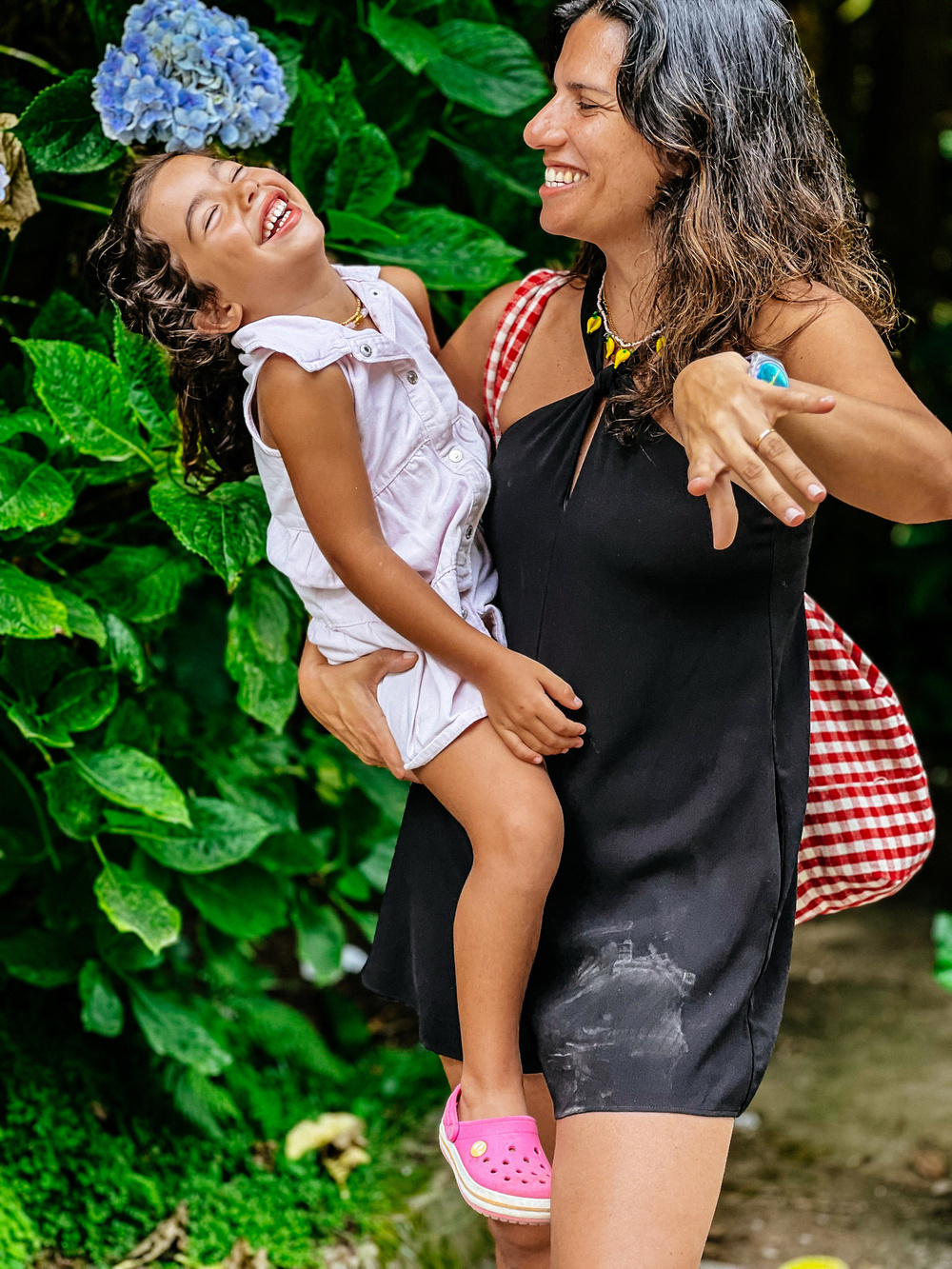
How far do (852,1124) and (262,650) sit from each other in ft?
7.52

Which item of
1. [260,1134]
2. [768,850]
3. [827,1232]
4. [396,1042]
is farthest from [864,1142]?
[768,850]

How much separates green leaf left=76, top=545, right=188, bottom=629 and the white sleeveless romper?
0.44 m

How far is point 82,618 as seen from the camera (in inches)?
81.0

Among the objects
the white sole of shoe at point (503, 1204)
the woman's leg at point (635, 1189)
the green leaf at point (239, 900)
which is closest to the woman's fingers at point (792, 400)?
the woman's leg at point (635, 1189)

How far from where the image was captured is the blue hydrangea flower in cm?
182

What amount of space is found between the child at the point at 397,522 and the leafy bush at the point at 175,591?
263 millimetres

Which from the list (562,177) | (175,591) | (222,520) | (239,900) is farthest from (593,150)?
(239,900)

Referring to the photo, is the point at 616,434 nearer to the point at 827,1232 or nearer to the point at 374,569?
the point at 374,569

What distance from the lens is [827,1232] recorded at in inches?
124

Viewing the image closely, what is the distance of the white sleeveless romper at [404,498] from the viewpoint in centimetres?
161

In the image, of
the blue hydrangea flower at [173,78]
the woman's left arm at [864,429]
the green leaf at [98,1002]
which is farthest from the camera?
the green leaf at [98,1002]

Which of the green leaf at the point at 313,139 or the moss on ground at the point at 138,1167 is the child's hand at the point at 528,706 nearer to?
the green leaf at the point at 313,139

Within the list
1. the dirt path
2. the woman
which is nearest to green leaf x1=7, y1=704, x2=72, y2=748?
the woman

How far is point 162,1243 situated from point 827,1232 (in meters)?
1.52
